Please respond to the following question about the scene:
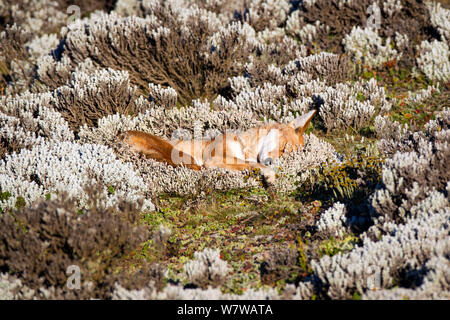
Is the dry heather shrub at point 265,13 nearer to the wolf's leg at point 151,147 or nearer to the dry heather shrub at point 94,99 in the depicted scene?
the dry heather shrub at point 94,99

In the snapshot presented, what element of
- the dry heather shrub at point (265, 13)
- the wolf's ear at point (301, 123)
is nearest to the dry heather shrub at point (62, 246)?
the wolf's ear at point (301, 123)

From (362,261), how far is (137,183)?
124 inches

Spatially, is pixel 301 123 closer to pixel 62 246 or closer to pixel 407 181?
pixel 407 181

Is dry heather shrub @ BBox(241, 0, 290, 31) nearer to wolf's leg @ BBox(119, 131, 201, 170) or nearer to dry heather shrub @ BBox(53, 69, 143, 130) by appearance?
dry heather shrub @ BBox(53, 69, 143, 130)

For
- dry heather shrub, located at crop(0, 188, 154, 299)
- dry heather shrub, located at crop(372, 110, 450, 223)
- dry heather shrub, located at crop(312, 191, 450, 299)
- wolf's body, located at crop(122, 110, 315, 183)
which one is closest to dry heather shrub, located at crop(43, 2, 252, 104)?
wolf's body, located at crop(122, 110, 315, 183)

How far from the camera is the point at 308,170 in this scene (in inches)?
235

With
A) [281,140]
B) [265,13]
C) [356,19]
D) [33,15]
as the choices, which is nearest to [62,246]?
[281,140]

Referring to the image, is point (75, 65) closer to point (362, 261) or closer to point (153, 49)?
point (153, 49)

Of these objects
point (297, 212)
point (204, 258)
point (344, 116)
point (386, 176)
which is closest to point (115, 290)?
point (204, 258)

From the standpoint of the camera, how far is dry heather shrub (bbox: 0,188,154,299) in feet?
12.4

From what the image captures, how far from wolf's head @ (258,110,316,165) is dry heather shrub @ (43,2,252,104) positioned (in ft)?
8.19

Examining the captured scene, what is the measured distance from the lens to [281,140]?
6.30m

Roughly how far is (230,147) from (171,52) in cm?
303

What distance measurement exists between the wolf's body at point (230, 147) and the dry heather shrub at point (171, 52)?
89.6 inches
